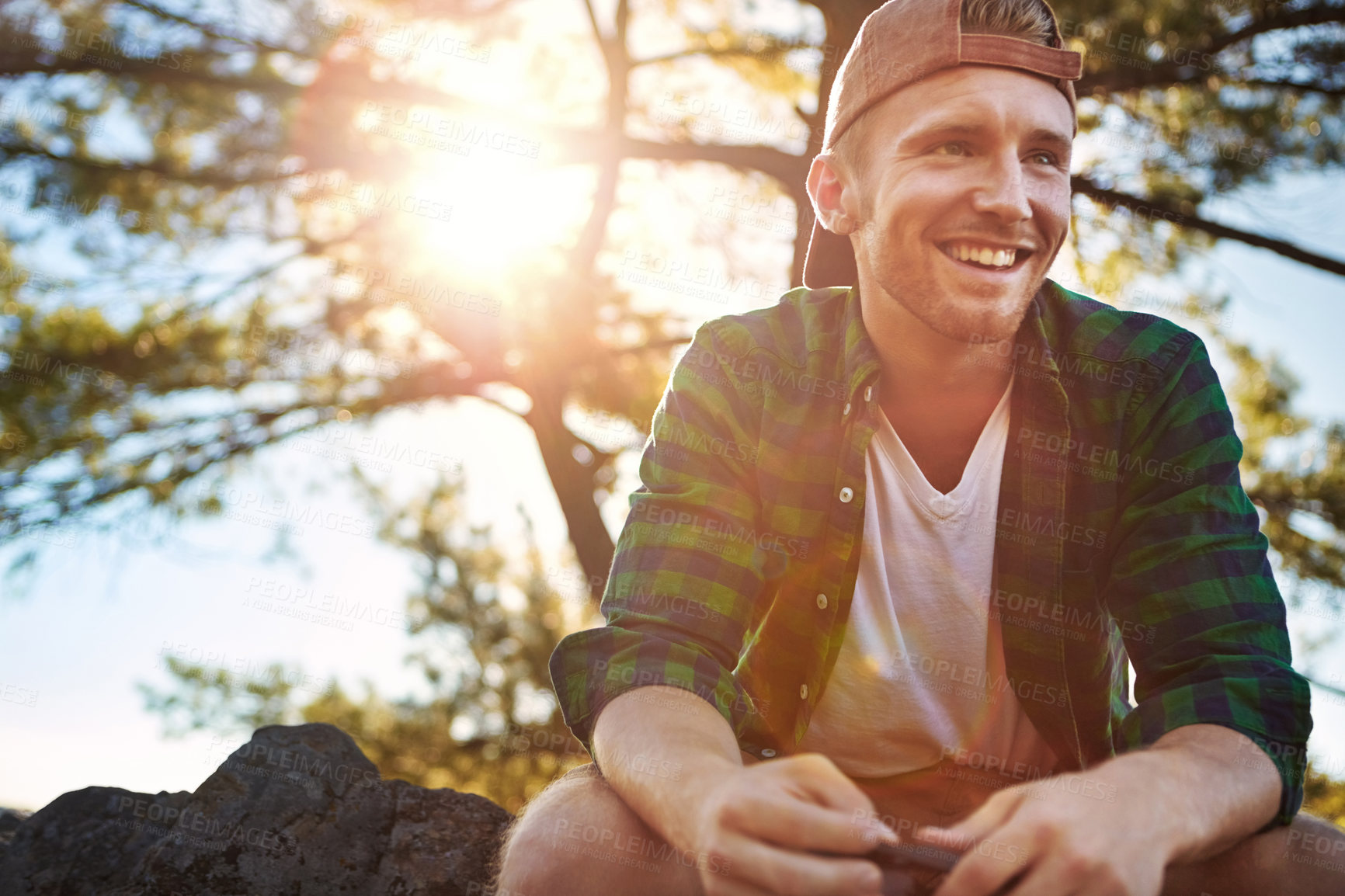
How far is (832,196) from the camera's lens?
1.92 metres

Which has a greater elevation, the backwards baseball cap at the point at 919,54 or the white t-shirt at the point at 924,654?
the backwards baseball cap at the point at 919,54

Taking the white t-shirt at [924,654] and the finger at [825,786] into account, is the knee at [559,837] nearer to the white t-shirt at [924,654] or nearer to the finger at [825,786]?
the finger at [825,786]

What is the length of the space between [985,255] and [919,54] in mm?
370

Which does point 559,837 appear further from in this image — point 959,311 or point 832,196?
point 832,196

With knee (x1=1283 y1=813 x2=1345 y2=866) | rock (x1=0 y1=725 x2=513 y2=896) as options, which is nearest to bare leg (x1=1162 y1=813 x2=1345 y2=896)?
knee (x1=1283 y1=813 x2=1345 y2=866)

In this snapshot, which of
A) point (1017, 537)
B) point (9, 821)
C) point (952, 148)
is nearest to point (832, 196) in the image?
point (952, 148)

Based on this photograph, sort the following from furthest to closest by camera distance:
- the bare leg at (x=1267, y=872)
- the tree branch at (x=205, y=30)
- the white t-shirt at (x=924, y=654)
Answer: the tree branch at (x=205, y=30) → the white t-shirt at (x=924, y=654) → the bare leg at (x=1267, y=872)

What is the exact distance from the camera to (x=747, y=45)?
488cm

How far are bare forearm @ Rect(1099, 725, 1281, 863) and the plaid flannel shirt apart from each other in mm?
98

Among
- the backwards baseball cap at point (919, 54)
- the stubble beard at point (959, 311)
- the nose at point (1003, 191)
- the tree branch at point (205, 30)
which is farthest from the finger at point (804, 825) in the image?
the tree branch at point (205, 30)

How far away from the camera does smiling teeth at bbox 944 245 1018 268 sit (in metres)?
1.64

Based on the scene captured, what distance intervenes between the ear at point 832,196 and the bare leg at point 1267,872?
3.87 ft

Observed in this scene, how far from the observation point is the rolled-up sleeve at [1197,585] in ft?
4.17

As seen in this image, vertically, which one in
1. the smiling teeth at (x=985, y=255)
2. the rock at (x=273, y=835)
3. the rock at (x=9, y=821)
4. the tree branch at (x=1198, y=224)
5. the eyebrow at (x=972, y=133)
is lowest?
the rock at (x=9, y=821)
